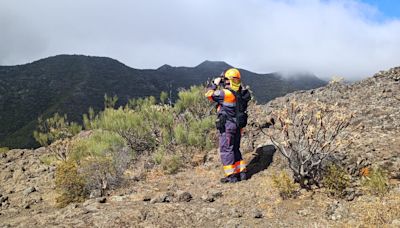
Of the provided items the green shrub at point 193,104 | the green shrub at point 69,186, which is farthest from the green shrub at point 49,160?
the green shrub at point 193,104

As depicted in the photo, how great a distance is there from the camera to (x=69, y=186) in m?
8.16

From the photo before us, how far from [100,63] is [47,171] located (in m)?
75.3

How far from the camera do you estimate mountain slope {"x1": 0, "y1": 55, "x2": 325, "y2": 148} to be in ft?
205

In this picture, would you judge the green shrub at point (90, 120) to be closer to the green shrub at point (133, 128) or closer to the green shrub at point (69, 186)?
the green shrub at point (133, 128)

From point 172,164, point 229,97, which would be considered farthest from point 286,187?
point 172,164

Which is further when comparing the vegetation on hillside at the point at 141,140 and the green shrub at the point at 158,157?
the green shrub at the point at 158,157

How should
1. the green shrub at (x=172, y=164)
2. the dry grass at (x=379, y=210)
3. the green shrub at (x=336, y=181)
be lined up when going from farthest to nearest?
1. the green shrub at (x=172, y=164)
2. the green shrub at (x=336, y=181)
3. the dry grass at (x=379, y=210)

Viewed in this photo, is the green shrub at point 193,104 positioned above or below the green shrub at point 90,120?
above

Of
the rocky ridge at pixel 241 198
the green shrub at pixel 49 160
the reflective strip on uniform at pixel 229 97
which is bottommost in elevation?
the green shrub at pixel 49 160

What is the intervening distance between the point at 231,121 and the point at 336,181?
7.26 ft

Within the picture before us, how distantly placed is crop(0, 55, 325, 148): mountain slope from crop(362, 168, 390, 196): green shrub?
159 feet

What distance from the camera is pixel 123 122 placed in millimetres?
10555

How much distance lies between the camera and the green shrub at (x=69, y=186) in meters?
8.09

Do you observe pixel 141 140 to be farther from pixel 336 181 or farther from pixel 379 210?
pixel 379 210
